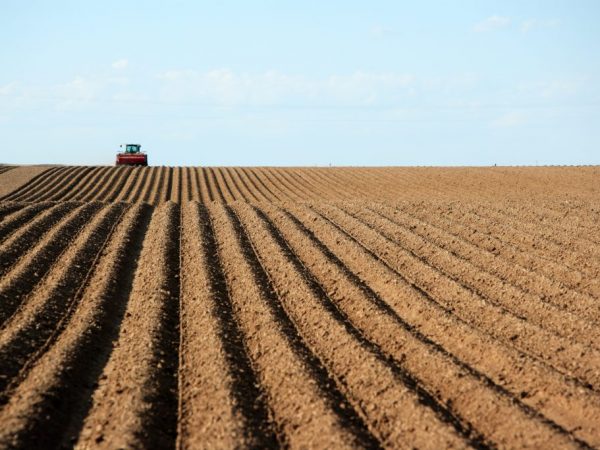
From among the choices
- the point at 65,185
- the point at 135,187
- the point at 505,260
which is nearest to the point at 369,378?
the point at 505,260

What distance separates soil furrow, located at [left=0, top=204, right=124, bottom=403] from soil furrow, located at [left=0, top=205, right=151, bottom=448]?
183 mm

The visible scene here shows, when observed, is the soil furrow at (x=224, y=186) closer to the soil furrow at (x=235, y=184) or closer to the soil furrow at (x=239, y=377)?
the soil furrow at (x=235, y=184)

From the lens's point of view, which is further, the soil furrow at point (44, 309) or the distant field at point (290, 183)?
the distant field at point (290, 183)

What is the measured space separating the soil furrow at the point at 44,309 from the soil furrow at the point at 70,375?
18 cm

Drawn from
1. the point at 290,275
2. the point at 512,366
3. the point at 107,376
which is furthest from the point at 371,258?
the point at 107,376

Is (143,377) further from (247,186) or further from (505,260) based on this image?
(247,186)

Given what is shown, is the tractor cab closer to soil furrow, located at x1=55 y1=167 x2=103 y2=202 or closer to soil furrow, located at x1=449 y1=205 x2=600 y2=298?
soil furrow, located at x1=55 y1=167 x2=103 y2=202

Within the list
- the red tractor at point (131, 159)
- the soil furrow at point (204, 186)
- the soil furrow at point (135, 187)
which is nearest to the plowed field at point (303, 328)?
the soil furrow at point (204, 186)

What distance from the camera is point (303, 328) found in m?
9.34

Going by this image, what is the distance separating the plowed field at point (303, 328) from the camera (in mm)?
6504

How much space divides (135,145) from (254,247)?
30.0 metres

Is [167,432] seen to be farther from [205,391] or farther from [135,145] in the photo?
[135,145]

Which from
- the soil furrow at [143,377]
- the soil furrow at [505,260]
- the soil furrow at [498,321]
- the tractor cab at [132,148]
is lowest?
the soil furrow at [143,377]

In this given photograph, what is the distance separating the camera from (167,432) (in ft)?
21.1
